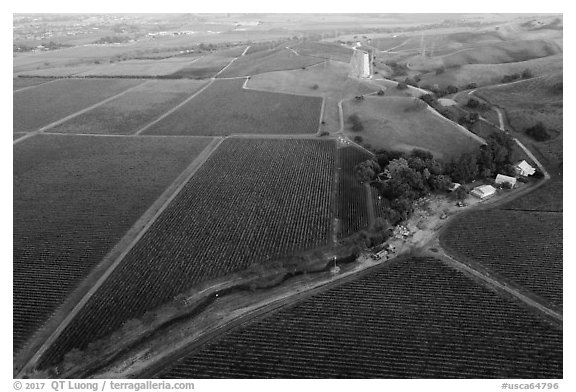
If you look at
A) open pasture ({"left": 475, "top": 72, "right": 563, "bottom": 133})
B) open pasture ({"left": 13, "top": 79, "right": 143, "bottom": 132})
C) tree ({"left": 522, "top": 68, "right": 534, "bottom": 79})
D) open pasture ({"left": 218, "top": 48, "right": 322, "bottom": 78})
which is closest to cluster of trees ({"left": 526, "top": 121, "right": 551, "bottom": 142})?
open pasture ({"left": 475, "top": 72, "right": 563, "bottom": 133})

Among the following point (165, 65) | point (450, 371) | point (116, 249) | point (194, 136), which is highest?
point (165, 65)

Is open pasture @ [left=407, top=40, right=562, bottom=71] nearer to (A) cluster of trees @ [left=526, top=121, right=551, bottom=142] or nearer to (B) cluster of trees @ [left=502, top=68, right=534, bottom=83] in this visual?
(B) cluster of trees @ [left=502, top=68, right=534, bottom=83]

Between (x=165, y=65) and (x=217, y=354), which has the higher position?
(x=165, y=65)

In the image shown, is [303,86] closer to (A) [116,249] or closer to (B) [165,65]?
(B) [165,65]

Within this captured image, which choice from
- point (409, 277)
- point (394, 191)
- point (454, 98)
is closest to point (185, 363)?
point (409, 277)

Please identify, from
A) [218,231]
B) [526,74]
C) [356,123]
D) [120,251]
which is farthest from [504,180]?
[526,74]

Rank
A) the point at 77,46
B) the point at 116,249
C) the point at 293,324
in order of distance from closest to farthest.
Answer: the point at 293,324 → the point at 116,249 → the point at 77,46

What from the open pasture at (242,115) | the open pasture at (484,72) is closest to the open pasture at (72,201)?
the open pasture at (242,115)
